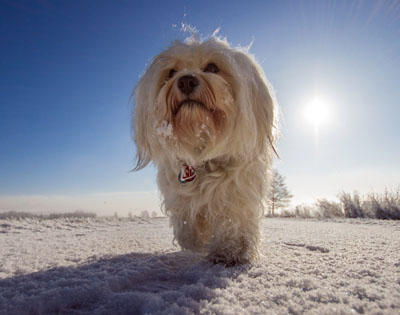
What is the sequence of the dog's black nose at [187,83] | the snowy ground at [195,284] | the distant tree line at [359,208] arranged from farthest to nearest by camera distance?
the distant tree line at [359,208] → the dog's black nose at [187,83] → the snowy ground at [195,284]

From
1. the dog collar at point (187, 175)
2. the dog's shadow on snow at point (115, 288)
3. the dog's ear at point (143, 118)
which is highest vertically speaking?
the dog's ear at point (143, 118)

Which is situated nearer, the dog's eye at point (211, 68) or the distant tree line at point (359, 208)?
the dog's eye at point (211, 68)

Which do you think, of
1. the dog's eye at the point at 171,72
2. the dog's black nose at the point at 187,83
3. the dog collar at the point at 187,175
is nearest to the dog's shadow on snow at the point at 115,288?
the dog collar at the point at 187,175

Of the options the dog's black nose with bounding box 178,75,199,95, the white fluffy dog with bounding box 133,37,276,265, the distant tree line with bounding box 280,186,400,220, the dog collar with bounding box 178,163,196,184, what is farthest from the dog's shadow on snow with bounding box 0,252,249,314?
the distant tree line with bounding box 280,186,400,220

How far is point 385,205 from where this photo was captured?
7.60m

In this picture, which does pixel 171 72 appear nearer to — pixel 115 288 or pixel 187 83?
pixel 187 83

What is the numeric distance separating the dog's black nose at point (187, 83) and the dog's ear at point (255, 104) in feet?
1.36

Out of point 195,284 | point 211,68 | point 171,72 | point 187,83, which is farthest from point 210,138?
point 195,284

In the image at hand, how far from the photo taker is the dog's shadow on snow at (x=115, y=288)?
1.04 metres

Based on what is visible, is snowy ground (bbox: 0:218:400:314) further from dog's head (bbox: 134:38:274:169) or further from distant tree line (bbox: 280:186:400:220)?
distant tree line (bbox: 280:186:400:220)

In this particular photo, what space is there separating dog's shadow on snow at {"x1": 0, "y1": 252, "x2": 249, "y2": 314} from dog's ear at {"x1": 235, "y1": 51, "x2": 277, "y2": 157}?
114 cm

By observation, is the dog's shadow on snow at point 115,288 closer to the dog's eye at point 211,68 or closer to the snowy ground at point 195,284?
the snowy ground at point 195,284

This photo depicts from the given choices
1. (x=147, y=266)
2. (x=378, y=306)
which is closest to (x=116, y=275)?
(x=147, y=266)

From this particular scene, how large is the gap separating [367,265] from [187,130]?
1555mm
